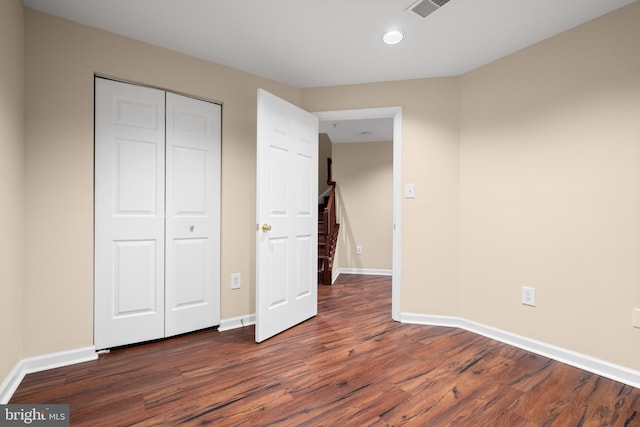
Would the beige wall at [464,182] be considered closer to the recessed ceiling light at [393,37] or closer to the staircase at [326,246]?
the recessed ceiling light at [393,37]

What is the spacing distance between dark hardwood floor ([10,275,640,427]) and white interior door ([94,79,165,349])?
0.80 feet

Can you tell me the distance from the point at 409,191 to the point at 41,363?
2906 mm

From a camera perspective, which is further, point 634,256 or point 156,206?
point 156,206

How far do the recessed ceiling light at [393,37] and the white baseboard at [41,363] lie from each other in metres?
2.89

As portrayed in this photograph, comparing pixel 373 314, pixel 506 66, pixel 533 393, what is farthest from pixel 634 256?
pixel 373 314

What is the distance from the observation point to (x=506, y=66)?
2.33m

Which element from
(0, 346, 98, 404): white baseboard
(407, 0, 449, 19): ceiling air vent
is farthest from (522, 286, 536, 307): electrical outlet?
(0, 346, 98, 404): white baseboard

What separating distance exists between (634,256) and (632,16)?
1.39 meters

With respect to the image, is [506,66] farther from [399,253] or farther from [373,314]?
[373,314]

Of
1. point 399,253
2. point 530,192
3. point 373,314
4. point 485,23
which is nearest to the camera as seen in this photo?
point 485,23

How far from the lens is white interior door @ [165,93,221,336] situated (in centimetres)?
229

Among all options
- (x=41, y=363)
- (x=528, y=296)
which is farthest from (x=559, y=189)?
(x=41, y=363)

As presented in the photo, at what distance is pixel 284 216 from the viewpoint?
2.50m

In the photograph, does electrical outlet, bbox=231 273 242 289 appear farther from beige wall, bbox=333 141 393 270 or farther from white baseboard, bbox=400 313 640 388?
beige wall, bbox=333 141 393 270
